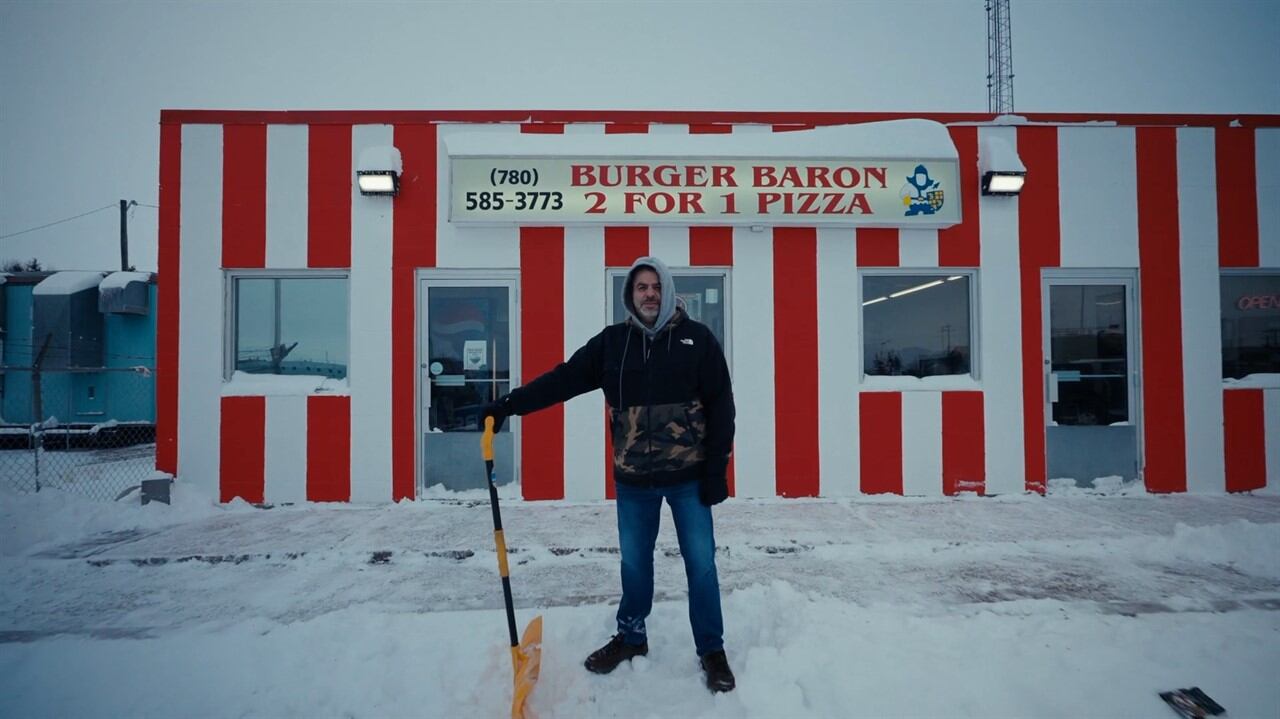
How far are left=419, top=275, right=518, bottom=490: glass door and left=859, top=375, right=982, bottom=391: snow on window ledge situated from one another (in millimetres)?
3595

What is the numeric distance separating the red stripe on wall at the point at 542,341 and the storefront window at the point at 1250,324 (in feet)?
22.7

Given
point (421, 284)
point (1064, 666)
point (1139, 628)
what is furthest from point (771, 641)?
point (421, 284)

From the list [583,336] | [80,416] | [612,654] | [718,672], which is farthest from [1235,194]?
[80,416]

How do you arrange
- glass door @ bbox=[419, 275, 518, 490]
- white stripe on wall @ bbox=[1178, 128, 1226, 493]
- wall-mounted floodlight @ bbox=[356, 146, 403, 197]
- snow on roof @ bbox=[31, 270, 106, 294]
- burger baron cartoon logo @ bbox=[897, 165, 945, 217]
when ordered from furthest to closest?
1. snow on roof @ bbox=[31, 270, 106, 294]
2. white stripe on wall @ bbox=[1178, 128, 1226, 493]
3. glass door @ bbox=[419, 275, 518, 490]
4. burger baron cartoon logo @ bbox=[897, 165, 945, 217]
5. wall-mounted floodlight @ bbox=[356, 146, 403, 197]

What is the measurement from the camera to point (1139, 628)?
287 cm

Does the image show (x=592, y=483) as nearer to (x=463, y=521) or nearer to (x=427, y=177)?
(x=463, y=521)

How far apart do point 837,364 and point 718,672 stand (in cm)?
380

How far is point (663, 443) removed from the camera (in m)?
2.50

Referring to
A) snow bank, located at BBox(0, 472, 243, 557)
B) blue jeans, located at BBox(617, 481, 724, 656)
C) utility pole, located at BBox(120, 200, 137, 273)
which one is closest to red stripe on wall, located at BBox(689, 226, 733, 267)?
blue jeans, located at BBox(617, 481, 724, 656)

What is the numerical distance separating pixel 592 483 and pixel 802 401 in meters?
2.24

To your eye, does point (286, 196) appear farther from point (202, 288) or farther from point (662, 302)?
point (662, 302)

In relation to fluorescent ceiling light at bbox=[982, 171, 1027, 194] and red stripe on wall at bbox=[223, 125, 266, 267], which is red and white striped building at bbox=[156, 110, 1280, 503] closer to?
red stripe on wall at bbox=[223, 125, 266, 267]

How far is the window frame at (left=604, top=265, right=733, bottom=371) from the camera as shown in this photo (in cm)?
552

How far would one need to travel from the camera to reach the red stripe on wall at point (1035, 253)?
5.55 meters
